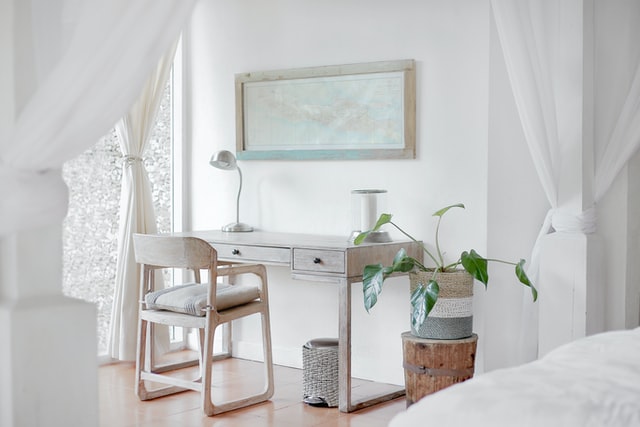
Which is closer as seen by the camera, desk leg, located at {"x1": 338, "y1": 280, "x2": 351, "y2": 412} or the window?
desk leg, located at {"x1": 338, "y1": 280, "x2": 351, "y2": 412}

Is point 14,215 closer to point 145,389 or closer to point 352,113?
point 145,389

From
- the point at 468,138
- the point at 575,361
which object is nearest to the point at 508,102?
the point at 468,138

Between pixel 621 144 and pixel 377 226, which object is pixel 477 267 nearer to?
pixel 377 226

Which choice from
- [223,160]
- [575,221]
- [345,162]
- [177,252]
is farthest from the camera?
[223,160]

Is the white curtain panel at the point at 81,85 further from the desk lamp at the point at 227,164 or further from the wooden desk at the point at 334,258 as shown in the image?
the desk lamp at the point at 227,164

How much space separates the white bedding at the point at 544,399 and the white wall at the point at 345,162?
225 cm

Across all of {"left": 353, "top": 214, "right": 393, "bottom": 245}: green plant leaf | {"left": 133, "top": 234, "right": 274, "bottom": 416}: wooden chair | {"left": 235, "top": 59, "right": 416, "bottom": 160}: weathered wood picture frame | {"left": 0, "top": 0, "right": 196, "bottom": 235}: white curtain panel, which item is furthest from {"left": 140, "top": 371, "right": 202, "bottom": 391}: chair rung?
{"left": 0, "top": 0, "right": 196, "bottom": 235}: white curtain panel

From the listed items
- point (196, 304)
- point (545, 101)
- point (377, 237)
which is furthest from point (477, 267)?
point (196, 304)

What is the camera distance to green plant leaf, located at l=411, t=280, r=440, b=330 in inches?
152

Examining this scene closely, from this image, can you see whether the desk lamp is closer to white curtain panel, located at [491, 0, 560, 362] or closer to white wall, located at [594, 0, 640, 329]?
white curtain panel, located at [491, 0, 560, 362]

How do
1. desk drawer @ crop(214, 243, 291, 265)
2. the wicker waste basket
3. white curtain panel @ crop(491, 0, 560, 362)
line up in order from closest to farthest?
white curtain panel @ crop(491, 0, 560, 362) < the wicker waste basket < desk drawer @ crop(214, 243, 291, 265)

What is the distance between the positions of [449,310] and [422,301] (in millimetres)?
184

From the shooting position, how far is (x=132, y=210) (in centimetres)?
503

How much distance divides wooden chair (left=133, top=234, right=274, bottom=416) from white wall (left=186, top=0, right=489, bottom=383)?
2.19ft
